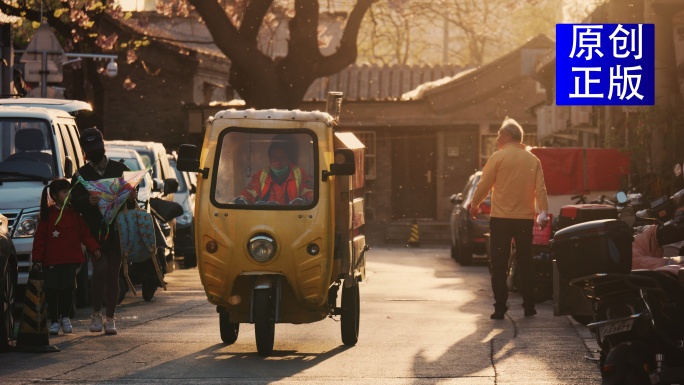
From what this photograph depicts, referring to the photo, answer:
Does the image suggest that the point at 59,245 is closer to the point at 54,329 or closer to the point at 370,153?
the point at 54,329

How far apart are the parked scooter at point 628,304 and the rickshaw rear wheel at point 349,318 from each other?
14.7 ft

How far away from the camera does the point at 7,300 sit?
12.3 m

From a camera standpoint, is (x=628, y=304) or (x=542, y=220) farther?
(x=542, y=220)

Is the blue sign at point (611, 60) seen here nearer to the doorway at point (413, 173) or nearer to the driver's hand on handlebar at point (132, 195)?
the driver's hand on handlebar at point (132, 195)

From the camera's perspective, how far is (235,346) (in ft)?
40.9

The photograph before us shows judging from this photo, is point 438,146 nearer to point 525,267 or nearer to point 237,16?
point 237,16

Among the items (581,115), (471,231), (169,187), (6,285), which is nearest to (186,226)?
(169,187)

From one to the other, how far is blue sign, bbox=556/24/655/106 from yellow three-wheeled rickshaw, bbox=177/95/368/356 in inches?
403

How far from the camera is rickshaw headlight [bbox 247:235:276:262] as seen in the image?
1185cm

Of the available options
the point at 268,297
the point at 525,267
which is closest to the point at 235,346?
the point at 268,297

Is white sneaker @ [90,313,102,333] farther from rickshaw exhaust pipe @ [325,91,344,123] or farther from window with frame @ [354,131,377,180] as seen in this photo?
window with frame @ [354,131,377,180]

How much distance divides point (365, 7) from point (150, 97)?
61.4 ft

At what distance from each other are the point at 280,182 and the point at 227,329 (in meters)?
1.42

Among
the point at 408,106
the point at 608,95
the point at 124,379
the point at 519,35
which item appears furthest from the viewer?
the point at 519,35
